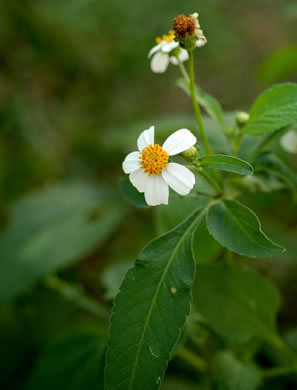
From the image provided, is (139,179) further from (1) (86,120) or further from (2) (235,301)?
(1) (86,120)

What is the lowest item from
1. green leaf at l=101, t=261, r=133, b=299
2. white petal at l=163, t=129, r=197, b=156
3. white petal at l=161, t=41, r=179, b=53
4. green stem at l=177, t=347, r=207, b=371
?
green stem at l=177, t=347, r=207, b=371

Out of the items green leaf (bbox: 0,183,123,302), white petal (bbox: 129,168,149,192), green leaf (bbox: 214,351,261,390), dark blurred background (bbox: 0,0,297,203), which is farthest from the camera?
dark blurred background (bbox: 0,0,297,203)

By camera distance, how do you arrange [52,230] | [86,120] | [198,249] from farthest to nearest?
[86,120]
[52,230]
[198,249]

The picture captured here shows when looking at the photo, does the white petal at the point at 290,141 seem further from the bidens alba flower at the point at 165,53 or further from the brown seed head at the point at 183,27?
the brown seed head at the point at 183,27

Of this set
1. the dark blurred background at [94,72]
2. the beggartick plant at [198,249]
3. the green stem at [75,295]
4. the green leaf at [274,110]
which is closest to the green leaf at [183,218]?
the beggartick plant at [198,249]

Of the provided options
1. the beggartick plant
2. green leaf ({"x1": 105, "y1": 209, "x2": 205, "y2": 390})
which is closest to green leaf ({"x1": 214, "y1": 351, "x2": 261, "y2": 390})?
the beggartick plant

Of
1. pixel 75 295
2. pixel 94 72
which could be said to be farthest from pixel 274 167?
pixel 94 72

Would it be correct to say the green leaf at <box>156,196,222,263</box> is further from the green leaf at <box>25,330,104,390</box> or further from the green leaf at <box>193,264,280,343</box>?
the green leaf at <box>25,330,104,390</box>

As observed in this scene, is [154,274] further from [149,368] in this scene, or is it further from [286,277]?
[286,277]

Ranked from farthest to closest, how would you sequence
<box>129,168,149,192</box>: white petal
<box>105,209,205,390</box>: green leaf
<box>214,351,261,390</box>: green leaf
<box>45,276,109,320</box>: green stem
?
1. <box>45,276,109,320</box>: green stem
2. <box>214,351,261,390</box>: green leaf
3. <box>129,168,149,192</box>: white petal
4. <box>105,209,205,390</box>: green leaf

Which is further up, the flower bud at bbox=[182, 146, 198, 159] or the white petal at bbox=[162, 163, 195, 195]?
the flower bud at bbox=[182, 146, 198, 159]
